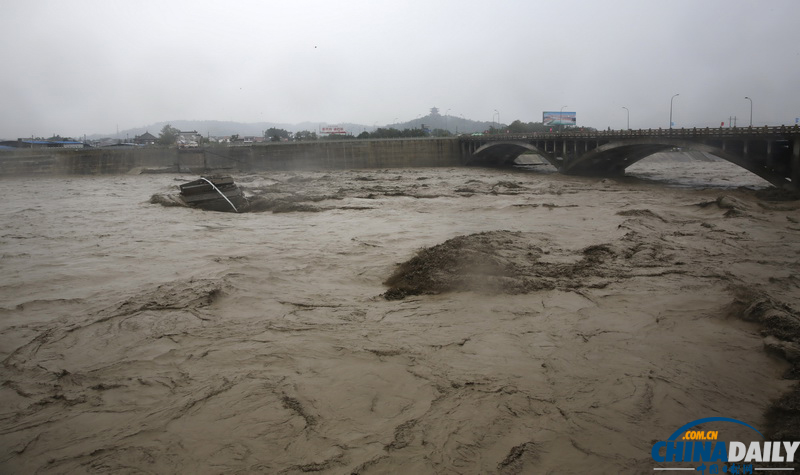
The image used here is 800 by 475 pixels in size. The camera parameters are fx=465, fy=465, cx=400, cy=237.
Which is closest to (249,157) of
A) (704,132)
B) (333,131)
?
(333,131)

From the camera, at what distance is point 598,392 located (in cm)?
674

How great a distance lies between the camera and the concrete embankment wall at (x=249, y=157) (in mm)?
56781

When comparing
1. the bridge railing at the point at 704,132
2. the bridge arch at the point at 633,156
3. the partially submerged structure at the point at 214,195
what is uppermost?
the bridge railing at the point at 704,132

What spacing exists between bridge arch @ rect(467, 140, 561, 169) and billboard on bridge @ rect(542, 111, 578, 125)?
2671 cm

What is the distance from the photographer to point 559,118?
297ft

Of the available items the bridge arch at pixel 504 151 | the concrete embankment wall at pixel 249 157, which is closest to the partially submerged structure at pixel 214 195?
the bridge arch at pixel 504 151

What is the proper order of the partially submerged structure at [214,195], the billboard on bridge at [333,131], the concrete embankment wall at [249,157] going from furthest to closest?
the billboard on bridge at [333,131] < the concrete embankment wall at [249,157] < the partially submerged structure at [214,195]

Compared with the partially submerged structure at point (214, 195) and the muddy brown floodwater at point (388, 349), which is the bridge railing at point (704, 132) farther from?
the partially submerged structure at point (214, 195)

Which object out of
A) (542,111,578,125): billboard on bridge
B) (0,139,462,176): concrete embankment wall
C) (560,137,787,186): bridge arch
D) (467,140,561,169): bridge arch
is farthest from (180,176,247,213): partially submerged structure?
(542,111,578,125): billboard on bridge

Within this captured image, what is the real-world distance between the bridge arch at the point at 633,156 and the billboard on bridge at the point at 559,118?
43.0 m

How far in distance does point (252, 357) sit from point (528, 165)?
65.6 metres

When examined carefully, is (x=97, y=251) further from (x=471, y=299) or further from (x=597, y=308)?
(x=597, y=308)

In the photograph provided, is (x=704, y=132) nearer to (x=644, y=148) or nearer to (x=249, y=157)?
(x=644, y=148)

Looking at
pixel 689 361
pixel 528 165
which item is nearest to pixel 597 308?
pixel 689 361
